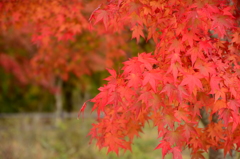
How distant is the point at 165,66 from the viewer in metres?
2.21

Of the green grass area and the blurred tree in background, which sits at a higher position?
the blurred tree in background

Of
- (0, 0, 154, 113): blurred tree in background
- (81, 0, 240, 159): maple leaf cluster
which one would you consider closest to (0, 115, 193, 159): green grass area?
(0, 0, 154, 113): blurred tree in background

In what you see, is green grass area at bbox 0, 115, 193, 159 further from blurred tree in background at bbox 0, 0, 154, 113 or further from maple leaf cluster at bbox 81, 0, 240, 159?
maple leaf cluster at bbox 81, 0, 240, 159

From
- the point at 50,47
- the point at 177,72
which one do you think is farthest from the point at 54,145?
the point at 177,72

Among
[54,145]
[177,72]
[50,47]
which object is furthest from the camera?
[54,145]

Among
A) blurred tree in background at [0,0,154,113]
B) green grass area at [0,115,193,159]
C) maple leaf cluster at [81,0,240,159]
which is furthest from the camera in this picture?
green grass area at [0,115,193,159]

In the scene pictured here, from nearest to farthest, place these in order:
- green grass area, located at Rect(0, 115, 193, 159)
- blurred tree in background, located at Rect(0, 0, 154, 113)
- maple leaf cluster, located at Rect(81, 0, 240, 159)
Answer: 1. maple leaf cluster, located at Rect(81, 0, 240, 159)
2. blurred tree in background, located at Rect(0, 0, 154, 113)
3. green grass area, located at Rect(0, 115, 193, 159)

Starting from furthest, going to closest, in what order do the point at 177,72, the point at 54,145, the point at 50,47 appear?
the point at 54,145, the point at 50,47, the point at 177,72

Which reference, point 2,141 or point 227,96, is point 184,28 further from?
point 2,141

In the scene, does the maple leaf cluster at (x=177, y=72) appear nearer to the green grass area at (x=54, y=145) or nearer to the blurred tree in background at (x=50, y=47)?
the blurred tree in background at (x=50, y=47)

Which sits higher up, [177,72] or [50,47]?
[50,47]

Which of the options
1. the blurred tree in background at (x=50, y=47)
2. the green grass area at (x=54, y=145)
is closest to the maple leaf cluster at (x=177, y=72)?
the blurred tree in background at (x=50, y=47)

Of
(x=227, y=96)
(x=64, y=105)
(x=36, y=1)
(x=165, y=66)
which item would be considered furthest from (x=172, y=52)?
(x=64, y=105)

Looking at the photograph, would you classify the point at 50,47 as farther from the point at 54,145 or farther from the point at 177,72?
the point at 177,72
